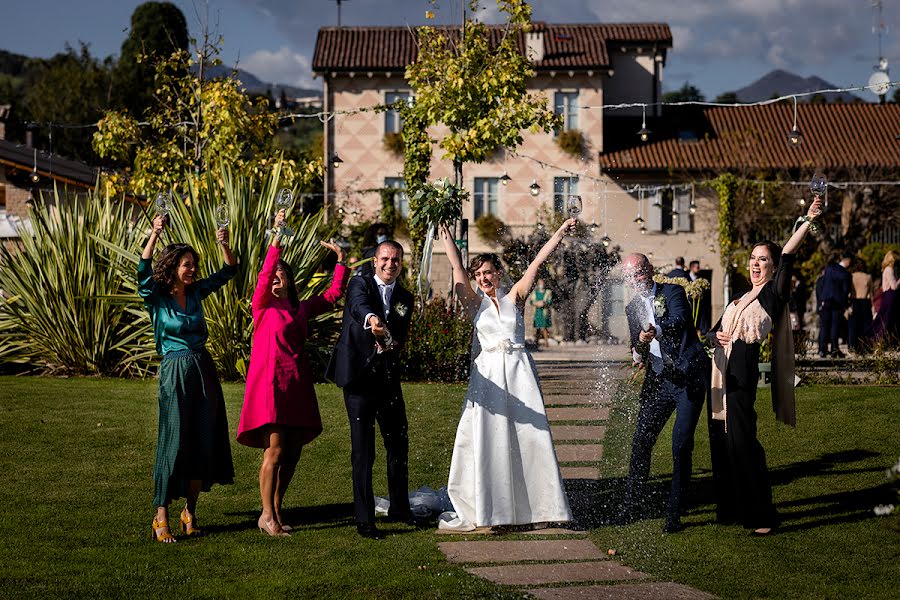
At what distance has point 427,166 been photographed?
22422 millimetres

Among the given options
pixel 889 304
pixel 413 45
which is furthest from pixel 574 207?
pixel 413 45

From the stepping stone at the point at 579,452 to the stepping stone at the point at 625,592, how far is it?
13.3 feet

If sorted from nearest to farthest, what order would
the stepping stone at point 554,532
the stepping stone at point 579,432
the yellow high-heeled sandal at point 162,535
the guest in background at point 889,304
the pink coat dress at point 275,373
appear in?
the yellow high-heeled sandal at point 162,535 → the pink coat dress at point 275,373 → the stepping stone at point 554,532 → the stepping stone at point 579,432 → the guest in background at point 889,304

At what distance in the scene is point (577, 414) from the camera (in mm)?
13141

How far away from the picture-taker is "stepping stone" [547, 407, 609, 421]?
12797mm

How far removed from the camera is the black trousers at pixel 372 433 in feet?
26.1

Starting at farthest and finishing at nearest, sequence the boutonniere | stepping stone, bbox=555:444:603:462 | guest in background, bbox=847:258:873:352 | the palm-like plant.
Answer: guest in background, bbox=847:258:873:352
the palm-like plant
stepping stone, bbox=555:444:603:462
the boutonniere

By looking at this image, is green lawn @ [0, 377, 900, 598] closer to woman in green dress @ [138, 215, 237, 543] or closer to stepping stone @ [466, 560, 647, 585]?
stepping stone @ [466, 560, 647, 585]

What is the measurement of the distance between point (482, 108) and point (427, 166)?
8.90ft

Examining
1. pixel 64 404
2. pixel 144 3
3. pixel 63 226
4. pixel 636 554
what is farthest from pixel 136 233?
pixel 144 3

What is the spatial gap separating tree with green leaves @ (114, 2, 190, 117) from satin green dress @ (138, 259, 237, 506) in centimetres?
5326

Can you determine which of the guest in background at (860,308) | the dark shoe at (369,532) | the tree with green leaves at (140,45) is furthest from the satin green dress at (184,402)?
the tree with green leaves at (140,45)

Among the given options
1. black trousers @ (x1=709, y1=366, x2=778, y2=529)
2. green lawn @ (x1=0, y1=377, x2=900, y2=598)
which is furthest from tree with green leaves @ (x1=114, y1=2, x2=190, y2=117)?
black trousers @ (x1=709, y1=366, x2=778, y2=529)

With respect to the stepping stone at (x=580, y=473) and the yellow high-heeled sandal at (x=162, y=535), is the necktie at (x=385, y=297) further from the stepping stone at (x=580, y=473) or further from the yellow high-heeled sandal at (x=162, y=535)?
the stepping stone at (x=580, y=473)
